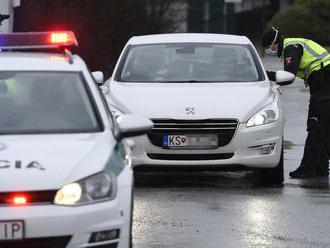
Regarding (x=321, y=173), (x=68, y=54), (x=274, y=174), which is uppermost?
(x=68, y=54)

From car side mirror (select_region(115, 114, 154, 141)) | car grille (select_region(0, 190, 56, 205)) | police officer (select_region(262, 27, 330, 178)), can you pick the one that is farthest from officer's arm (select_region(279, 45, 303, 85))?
car grille (select_region(0, 190, 56, 205))

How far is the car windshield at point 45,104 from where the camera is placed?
5668mm

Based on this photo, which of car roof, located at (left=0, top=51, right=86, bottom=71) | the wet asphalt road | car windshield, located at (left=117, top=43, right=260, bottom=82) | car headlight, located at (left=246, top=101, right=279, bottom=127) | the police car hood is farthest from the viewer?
car windshield, located at (left=117, top=43, right=260, bottom=82)

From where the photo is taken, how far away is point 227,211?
25.4ft

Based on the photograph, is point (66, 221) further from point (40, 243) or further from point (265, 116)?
point (265, 116)

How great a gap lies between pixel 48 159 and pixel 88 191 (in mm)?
301

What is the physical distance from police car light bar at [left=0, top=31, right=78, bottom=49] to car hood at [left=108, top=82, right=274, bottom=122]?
7.55 ft

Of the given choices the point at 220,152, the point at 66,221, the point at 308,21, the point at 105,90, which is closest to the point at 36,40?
the point at 66,221

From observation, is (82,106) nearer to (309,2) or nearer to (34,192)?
(34,192)

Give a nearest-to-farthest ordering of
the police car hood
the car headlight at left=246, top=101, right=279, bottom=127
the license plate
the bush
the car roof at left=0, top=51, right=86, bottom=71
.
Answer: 1. the license plate
2. the police car hood
3. the car roof at left=0, top=51, right=86, bottom=71
4. the car headlight at left=246, top=101, right=279, bottom=127
5. the bush

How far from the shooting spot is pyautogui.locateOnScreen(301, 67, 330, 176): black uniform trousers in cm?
974

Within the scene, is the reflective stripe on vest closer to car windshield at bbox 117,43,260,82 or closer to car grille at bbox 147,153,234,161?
car windshield at bbox 117,43,260,82

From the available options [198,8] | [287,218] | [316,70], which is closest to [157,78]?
[316,70]

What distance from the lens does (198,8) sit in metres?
38.5
